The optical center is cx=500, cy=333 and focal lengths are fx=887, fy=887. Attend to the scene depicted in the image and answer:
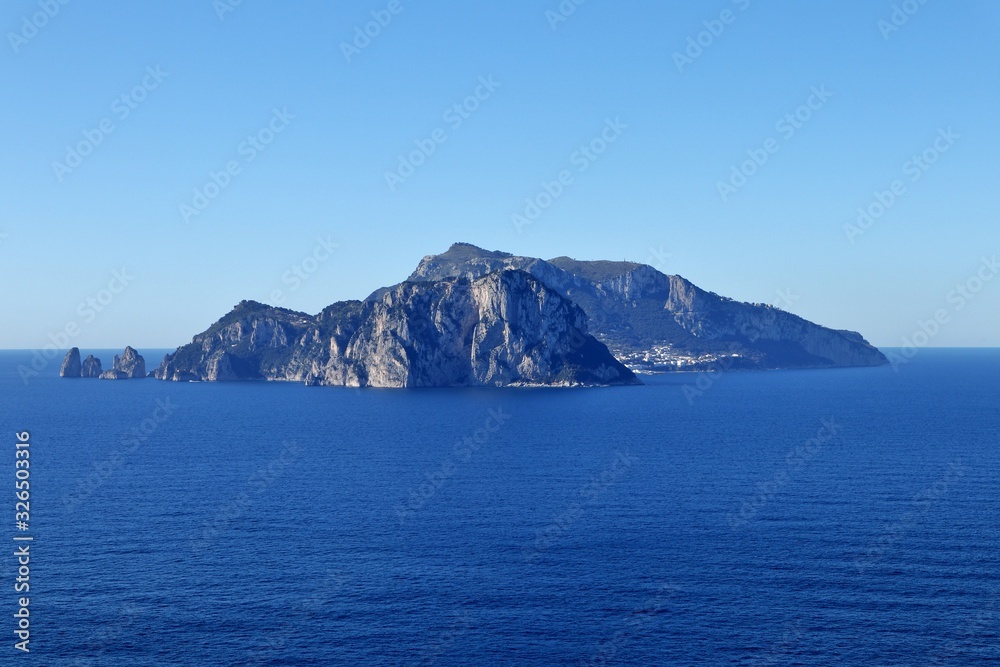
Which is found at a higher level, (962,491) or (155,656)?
(962,491)

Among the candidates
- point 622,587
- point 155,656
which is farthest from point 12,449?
point 622,587

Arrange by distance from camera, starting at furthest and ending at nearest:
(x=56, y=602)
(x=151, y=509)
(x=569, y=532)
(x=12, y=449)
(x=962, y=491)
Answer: (x=12, y=449) → (x=962, y=491) → (x=151, y=509) → (x=569, y=532) → (x=56, y=602)

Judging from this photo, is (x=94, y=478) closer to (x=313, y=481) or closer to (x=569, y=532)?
(x=313, y=481)

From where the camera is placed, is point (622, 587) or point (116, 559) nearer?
point (622, 587)
